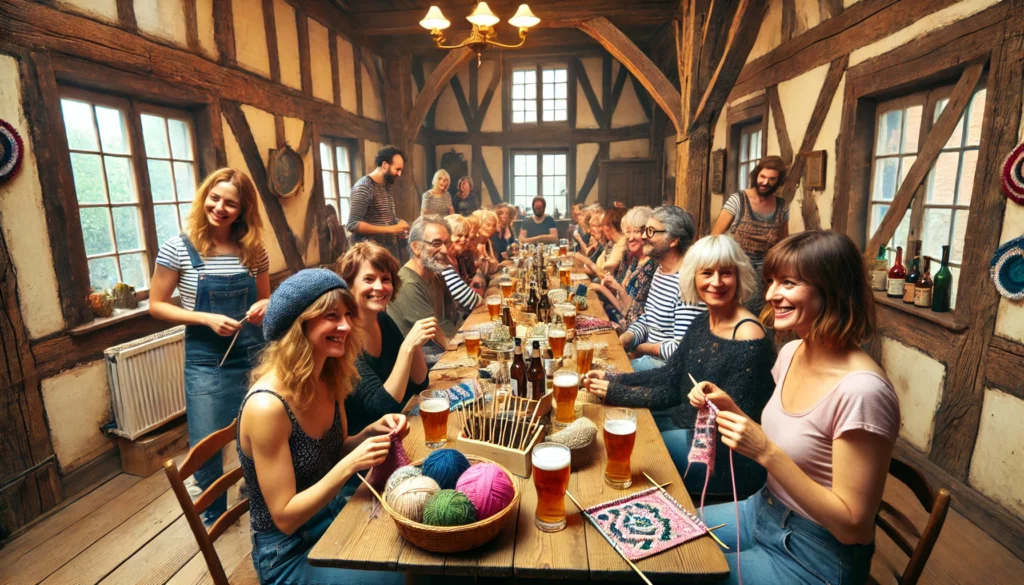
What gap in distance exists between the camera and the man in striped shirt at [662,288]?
9.86 ft

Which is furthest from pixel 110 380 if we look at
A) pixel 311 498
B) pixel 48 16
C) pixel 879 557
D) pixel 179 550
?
pixel 879 557

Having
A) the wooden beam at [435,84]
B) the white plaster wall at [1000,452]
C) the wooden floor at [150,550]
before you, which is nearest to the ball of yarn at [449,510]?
the wooden floor at [150,550]

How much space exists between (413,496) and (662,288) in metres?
2.22

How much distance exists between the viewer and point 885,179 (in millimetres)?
3896

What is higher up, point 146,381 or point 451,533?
point 451,533

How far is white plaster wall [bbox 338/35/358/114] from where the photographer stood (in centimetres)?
716

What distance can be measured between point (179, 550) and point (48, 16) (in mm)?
2927

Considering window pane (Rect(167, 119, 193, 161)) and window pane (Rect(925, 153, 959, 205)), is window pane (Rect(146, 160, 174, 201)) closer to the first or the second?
window pane (Rect(167, 119, 193, 161))

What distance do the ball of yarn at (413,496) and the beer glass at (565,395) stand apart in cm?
64

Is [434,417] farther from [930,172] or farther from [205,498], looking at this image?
[930,172]

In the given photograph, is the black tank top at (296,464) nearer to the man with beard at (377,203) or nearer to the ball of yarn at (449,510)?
the ball of yarn at (449,510)

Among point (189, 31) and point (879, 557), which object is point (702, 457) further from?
point (189, 31)

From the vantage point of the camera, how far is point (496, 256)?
6.91 meters

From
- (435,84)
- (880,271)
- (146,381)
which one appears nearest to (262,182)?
(146,381)
